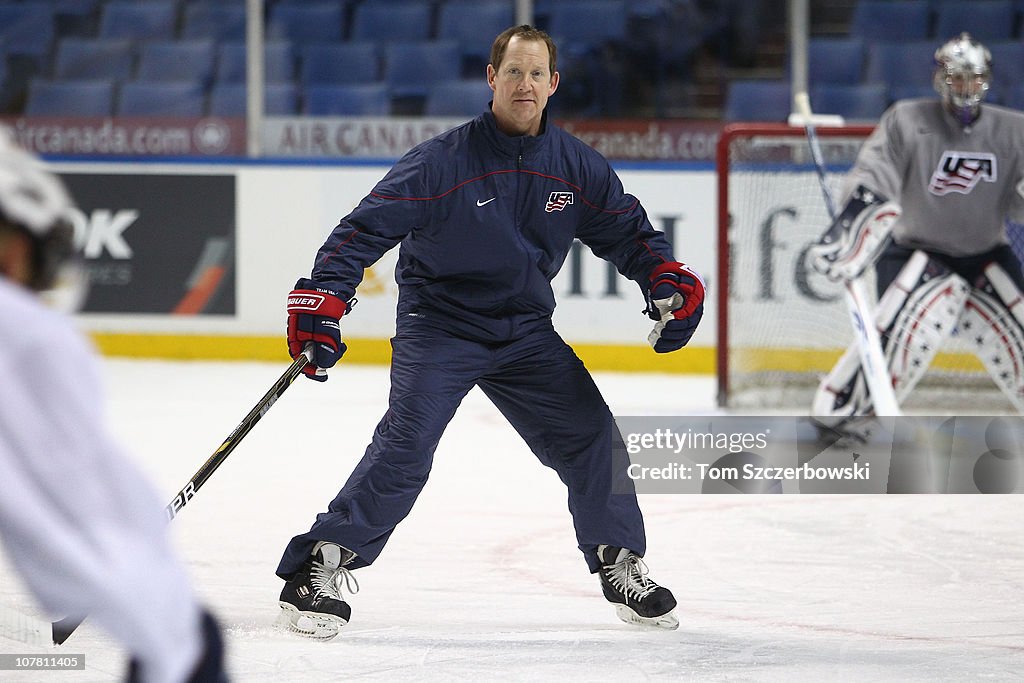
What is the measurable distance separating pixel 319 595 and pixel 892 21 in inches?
206

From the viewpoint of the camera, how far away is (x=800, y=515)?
4.14m

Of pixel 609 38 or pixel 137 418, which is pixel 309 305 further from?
pixel 609 38

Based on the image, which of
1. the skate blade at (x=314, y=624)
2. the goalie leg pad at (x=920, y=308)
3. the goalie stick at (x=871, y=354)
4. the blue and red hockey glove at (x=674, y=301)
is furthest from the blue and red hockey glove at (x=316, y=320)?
the goalie leg pad at (x=920, y=308)

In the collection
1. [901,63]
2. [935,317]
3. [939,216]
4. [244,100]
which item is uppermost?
[901,63]

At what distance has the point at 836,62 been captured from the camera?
709 centimetres

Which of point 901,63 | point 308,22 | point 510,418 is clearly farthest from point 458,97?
point 510,418

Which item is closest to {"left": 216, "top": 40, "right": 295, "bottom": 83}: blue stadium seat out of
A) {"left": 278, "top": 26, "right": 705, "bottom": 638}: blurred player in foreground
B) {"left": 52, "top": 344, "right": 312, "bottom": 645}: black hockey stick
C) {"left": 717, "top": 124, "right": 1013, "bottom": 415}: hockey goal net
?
{"left": 717, "top": 124, "right": 1013, "bottom": 415}: hockey goal net

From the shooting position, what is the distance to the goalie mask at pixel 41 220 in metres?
1.05

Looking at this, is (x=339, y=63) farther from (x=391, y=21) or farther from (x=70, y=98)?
(x=70, y=98)

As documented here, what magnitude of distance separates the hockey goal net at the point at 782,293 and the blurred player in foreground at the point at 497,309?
3.04m

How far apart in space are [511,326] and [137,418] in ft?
9.89

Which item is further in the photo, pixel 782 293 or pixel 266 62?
pixel 266 62

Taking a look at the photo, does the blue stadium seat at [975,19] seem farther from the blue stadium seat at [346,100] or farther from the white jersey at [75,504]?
the white jersey at [75,504]

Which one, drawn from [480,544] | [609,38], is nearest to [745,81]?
[609,38]
